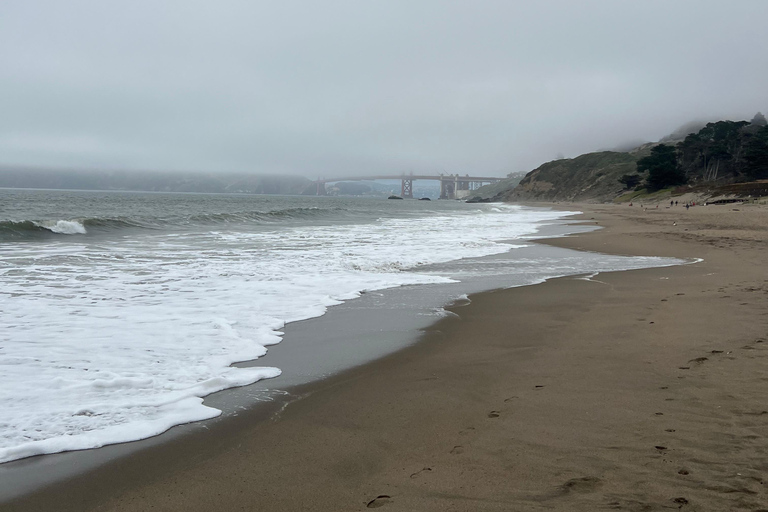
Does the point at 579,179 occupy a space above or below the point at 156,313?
above

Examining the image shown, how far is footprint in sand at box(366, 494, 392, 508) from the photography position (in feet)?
7.29

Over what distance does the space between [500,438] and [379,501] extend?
0.85 meters

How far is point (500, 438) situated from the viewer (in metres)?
2.83

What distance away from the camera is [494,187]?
171m

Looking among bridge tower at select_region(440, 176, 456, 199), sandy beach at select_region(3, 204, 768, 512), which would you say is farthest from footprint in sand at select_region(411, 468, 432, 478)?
bridge tower at select_region(440, 176, 456, 199)

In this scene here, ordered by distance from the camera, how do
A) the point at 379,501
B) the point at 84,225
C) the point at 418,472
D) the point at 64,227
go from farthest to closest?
1. the point at 84,225
2. the point at 64,227
3. the point at 418,472
4. the point at 379,501

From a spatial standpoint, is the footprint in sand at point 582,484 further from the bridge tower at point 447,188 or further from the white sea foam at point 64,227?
the bridge tower at point 447,188

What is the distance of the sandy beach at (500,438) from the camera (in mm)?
2275

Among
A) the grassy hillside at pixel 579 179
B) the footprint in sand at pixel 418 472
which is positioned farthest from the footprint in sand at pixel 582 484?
the grassy hillside at pixel 579 179

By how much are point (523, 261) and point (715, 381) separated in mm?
7991

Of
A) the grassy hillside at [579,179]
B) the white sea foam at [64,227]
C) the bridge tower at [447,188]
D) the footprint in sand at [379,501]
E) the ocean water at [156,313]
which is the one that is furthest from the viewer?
the bridge tower at [447,188]

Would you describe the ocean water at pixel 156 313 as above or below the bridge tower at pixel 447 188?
below

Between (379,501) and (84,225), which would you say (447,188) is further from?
(379,501)

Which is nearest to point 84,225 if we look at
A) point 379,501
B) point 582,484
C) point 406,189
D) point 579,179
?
point 379,501
